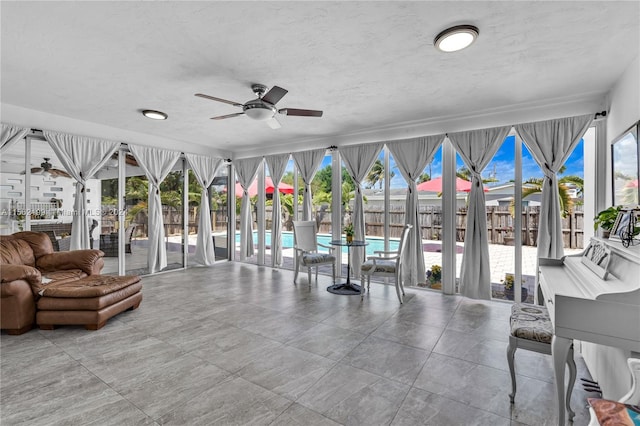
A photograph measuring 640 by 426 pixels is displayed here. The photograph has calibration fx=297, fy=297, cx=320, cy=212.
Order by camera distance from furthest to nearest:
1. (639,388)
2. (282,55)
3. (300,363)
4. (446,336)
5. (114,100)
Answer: (114,100) → (446,336) → (282,55) → (300,363) → (639,388)

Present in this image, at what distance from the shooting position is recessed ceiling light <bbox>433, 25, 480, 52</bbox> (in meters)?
2.23

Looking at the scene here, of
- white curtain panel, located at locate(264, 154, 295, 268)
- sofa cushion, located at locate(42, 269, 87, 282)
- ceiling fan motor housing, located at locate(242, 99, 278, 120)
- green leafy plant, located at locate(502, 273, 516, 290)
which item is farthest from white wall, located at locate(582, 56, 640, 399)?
sofa cushion, located at locate(42, 269, 87, 282)

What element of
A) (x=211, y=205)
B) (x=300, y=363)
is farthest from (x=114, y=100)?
(x=300, y=363)

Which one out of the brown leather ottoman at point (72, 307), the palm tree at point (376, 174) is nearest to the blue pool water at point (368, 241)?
the palm tree at point (376, 174)

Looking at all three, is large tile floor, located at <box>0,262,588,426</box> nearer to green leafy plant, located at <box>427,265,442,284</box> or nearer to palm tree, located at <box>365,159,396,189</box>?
green leafy plant, located at <box>427,265,442,284</box>

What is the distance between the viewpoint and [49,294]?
3123 millimetres

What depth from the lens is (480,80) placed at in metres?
3.17

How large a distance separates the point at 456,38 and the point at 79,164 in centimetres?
533

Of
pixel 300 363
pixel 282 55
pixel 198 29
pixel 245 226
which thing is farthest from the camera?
pixel 245 226

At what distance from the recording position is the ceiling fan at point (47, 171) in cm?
434

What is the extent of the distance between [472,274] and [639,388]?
312cm

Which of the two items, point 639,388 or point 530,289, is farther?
point 530,289

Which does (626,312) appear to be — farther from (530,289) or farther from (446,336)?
(530,289)

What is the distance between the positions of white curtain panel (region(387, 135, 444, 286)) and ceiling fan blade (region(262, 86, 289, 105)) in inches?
98.2
